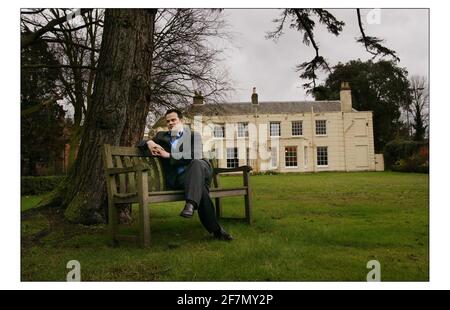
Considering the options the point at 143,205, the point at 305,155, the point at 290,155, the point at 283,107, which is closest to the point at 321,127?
the point at 283,107

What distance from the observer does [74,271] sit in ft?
9.02

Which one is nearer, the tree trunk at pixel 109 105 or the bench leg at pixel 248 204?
the tree trunk at pixel 109 105

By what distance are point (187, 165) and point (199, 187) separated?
1.29ft

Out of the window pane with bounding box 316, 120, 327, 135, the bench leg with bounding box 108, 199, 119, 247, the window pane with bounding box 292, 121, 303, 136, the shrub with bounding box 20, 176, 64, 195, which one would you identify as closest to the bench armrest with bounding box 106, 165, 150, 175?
the bench leg with bounding box 108, 199, 119, 247

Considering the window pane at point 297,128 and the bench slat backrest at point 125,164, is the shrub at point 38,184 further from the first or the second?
the window pane at point 297,128

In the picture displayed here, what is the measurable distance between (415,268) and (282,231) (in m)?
1.50

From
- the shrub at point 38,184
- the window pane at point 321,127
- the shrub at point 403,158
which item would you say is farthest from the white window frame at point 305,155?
the shrub at point 38,184

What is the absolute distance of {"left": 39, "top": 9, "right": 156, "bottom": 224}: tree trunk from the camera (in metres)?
4.32

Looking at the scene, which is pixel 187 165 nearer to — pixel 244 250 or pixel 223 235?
pixel 223 235

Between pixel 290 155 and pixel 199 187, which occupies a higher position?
pixel 290 155

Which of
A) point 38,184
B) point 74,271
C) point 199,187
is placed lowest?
point 74,271

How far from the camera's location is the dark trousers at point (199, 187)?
3.38 metres

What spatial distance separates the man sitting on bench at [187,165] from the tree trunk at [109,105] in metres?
0.71
